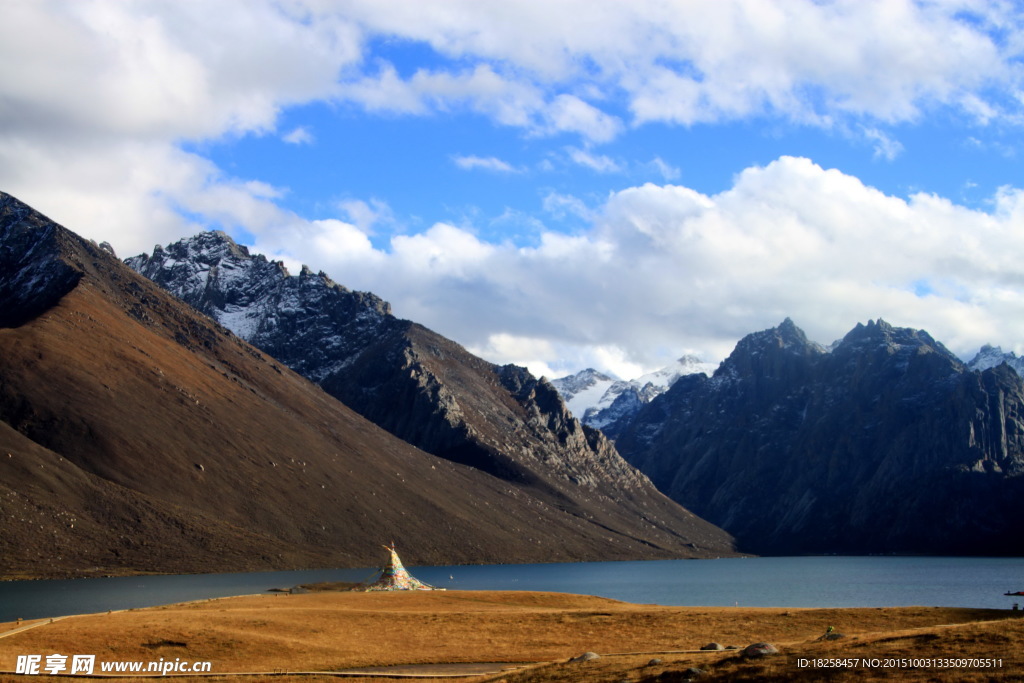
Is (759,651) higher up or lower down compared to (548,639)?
higher up

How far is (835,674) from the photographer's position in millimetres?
35438

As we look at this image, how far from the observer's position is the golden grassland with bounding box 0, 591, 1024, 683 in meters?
38.3

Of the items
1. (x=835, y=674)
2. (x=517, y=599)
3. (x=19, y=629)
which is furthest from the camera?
(x=517, y=599)

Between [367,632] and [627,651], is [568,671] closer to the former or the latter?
[627,651]

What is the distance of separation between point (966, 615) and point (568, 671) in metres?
38.9

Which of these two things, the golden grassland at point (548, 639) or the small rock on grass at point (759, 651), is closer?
the golden grassland at point (548, 639)

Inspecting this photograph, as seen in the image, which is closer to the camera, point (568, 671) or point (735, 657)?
point (735, 657)

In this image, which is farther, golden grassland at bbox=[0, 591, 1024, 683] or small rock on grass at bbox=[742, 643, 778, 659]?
small rock on grass at bbox=[742, 643, 778, 659]

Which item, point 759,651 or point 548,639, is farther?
point 548,639

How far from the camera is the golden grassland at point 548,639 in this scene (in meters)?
38.3

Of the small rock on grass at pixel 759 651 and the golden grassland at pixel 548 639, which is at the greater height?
the small rock on grass at pixel 759 651

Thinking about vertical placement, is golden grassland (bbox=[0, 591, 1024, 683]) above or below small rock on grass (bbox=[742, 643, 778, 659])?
below

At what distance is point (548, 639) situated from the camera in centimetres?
6469

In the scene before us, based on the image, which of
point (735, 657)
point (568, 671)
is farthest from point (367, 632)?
point (735, 657)
